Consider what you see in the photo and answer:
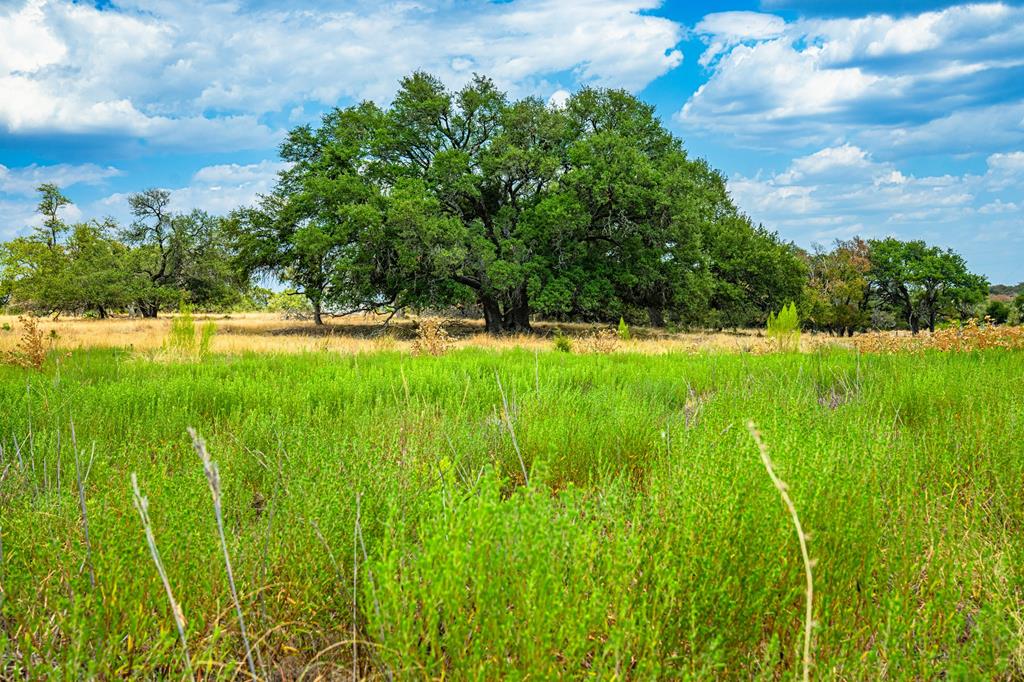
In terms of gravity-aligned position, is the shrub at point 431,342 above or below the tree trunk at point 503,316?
below

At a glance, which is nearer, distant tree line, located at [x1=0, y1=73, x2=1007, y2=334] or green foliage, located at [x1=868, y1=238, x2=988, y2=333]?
distant tree line, located at [x1=0, y1=73, x2=1007, y2=334]

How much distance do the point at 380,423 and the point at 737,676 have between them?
3.11m

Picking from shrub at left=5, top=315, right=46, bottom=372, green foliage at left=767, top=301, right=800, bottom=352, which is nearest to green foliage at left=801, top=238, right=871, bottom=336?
green foliage at left=767, top=301, right=800, bottom=352

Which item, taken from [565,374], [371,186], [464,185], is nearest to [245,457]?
[565,374]

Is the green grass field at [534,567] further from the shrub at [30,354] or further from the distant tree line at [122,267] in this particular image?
the distant tree line at [122,267]

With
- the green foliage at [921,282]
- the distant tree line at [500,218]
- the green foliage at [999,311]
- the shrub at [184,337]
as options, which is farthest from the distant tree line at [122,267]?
the green foliage at [999,311]

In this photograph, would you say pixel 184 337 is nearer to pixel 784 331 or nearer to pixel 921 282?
pixel 784 331

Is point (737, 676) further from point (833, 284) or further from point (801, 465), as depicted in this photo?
point (833, 284)

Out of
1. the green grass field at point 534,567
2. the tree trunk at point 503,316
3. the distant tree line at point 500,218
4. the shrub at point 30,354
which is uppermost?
the distant tree line at point 500,218

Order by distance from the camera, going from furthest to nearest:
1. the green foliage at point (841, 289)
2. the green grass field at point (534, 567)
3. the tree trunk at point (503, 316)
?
1. the green foliage at point (841, 289)
2. the tree trunk at point (503, 316)
3. the green grass field at point (534, 567)

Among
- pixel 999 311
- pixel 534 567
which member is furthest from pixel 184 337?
pixel 999 311

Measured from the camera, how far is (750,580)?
1762 mm

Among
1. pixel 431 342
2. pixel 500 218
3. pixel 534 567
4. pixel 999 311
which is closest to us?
pixel 534 567

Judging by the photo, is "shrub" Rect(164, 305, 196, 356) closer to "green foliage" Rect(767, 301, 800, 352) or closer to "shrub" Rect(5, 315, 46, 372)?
"shrub" Rect(5, 315, 46, 372)
